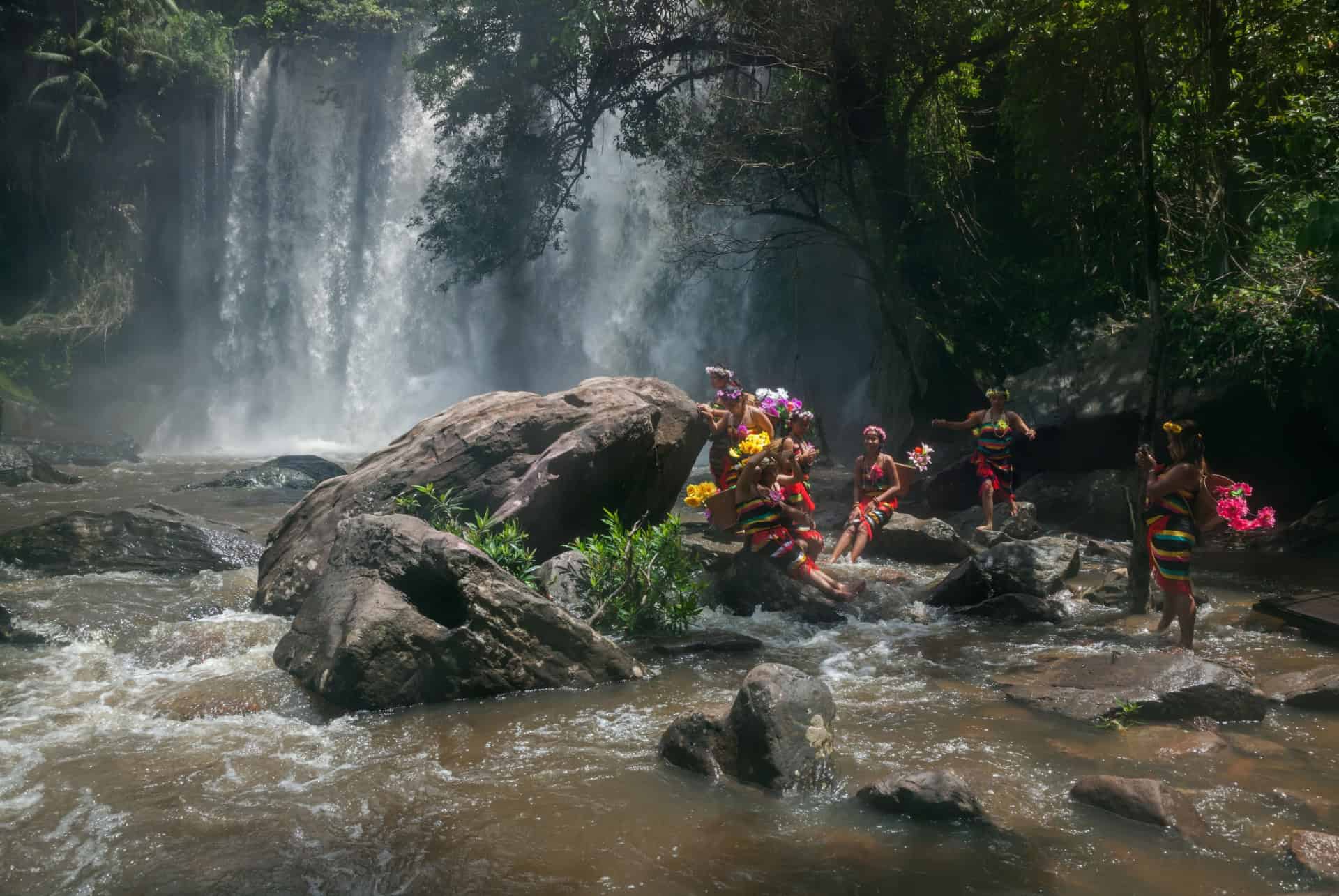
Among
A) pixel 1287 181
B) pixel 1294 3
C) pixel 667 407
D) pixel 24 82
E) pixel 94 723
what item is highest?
pixel 24 82

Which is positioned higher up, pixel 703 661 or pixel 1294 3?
pixel 1294 3

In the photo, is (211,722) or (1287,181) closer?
(211,722)

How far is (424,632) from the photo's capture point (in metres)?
5.98

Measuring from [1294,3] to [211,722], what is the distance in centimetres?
1010

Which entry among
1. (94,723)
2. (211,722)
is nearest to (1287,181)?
(211,722)

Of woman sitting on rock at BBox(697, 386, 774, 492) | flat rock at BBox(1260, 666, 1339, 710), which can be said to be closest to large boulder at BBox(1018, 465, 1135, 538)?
woman sitting on rock at BBox(697, 386, 774, 492)

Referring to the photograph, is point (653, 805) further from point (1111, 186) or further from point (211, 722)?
point (1111, 186)

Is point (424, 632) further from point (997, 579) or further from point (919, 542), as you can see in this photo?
point (919, 542)

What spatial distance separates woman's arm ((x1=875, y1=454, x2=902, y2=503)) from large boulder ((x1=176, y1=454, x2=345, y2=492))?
1017 centimetres

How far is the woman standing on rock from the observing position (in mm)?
6699

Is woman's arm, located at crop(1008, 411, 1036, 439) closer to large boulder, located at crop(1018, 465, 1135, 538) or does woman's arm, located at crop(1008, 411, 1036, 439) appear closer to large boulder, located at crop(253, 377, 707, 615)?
large boulder, located at crop(1018, 465, 1135, 538)

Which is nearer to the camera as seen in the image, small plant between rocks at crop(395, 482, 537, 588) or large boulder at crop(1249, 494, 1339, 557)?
small plant between rocks at crop(395, 482, 537, 588)

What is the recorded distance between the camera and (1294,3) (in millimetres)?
9078

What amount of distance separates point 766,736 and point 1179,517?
3.71 meters
